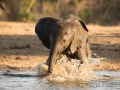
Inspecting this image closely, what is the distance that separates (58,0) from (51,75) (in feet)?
72.9

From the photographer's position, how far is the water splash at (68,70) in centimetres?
973

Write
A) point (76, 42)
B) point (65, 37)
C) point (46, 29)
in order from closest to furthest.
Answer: point (65, 37)
point (76, 42)
point (46, 29)

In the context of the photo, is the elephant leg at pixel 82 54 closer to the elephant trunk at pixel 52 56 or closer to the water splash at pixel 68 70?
the water splash at pixel 68 70

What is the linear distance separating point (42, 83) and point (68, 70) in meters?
0.90

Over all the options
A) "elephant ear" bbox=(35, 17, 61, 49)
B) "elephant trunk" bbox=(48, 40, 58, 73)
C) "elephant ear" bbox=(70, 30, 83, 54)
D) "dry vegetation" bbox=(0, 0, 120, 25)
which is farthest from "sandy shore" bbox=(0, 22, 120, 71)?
"dry vegetation" bbox=(0, 0, 120, 25)

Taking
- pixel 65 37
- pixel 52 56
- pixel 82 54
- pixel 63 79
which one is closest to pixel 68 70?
pixel 63 79

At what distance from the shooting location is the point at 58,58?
9.52 meters

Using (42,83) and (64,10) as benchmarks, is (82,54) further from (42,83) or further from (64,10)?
(64,10)

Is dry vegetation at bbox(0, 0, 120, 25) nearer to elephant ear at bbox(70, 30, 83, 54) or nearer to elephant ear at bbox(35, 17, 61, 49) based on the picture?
elephant ear at bbox(35, 17, 61, 49)

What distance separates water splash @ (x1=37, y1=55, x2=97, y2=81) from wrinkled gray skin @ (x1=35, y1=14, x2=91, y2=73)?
173 mm

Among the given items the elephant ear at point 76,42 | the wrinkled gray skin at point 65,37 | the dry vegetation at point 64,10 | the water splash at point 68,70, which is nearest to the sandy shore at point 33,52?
the water splash at point 68,70

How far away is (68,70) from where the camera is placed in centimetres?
1002

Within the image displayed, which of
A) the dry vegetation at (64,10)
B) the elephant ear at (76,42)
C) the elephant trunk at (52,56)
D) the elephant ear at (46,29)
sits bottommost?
the elephant trunk at (52,56)

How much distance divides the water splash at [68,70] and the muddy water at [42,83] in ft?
0.67
